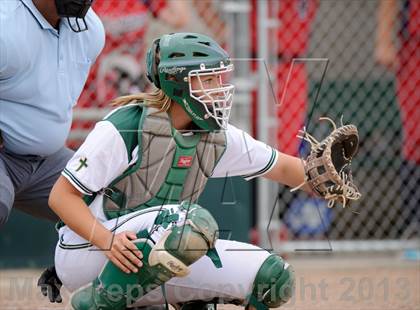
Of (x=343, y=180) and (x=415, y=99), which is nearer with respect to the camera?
(x=343, y=180)

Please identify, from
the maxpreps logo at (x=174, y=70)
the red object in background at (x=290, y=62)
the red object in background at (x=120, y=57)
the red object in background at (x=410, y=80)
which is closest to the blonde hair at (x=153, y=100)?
the maxpreps logo at (x=174, y=70)

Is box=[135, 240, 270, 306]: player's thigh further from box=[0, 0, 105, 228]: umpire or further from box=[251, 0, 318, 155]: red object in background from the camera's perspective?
box=[251, 0, 318, 155]: red object in background

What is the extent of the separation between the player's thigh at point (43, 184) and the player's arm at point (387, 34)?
3.17m

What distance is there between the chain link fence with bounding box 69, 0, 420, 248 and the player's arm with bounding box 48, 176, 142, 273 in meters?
2.57

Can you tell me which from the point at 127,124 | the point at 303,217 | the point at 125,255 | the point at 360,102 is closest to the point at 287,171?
the point at 127,124

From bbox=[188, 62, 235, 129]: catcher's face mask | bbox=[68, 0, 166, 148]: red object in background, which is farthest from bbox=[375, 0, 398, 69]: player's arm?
bbox=[188, 62, 235, 129]: catcher's face mask

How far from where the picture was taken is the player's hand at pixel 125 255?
10.9 ft

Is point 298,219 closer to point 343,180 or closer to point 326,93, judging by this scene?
point 326,93

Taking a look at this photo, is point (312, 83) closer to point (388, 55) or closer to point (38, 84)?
point (388, 55)

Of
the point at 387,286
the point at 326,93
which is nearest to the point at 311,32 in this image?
the point at 326,93

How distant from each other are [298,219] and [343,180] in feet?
9.69

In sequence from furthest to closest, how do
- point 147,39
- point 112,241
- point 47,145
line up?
point 147,39
point 47,145
point 112,241

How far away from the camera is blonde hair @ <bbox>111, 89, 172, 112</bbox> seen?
3621mm

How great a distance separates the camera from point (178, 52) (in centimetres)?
352
